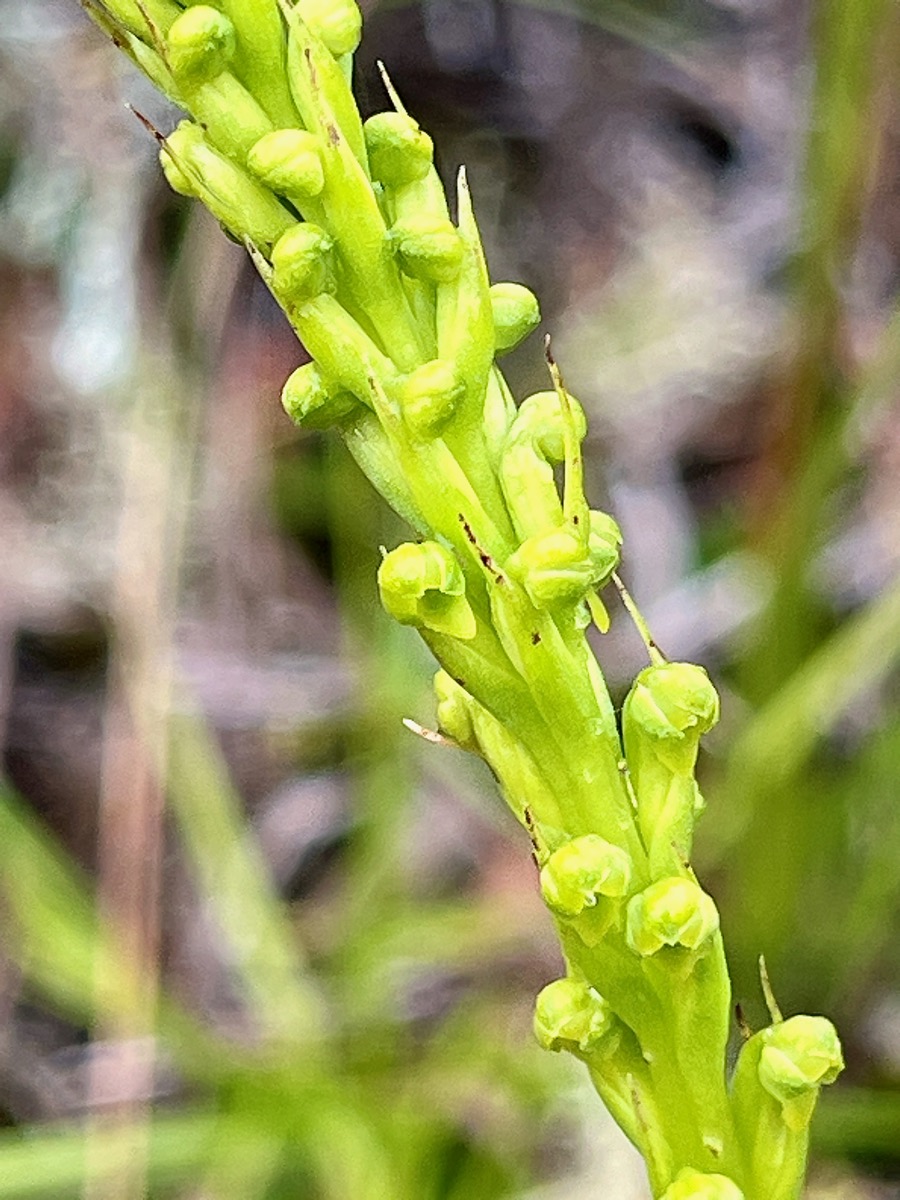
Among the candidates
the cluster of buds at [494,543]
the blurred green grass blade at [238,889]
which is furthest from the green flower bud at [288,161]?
the blurred green grass blade at [238,889]

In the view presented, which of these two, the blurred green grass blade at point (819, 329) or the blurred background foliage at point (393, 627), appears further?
the blurred background foliage at point (393, 627)

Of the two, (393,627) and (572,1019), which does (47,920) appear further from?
(572,1019)

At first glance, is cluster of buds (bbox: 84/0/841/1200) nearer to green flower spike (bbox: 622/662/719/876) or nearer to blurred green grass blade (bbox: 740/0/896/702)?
green flower spike (bbox: 622/662/719/876)

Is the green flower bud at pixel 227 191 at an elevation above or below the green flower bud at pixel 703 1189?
above

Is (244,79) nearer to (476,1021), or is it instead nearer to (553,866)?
(553,866)

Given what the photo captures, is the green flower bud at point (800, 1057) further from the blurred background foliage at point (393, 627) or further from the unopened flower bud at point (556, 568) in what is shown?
the blurred background foliage at point (393, 627)
